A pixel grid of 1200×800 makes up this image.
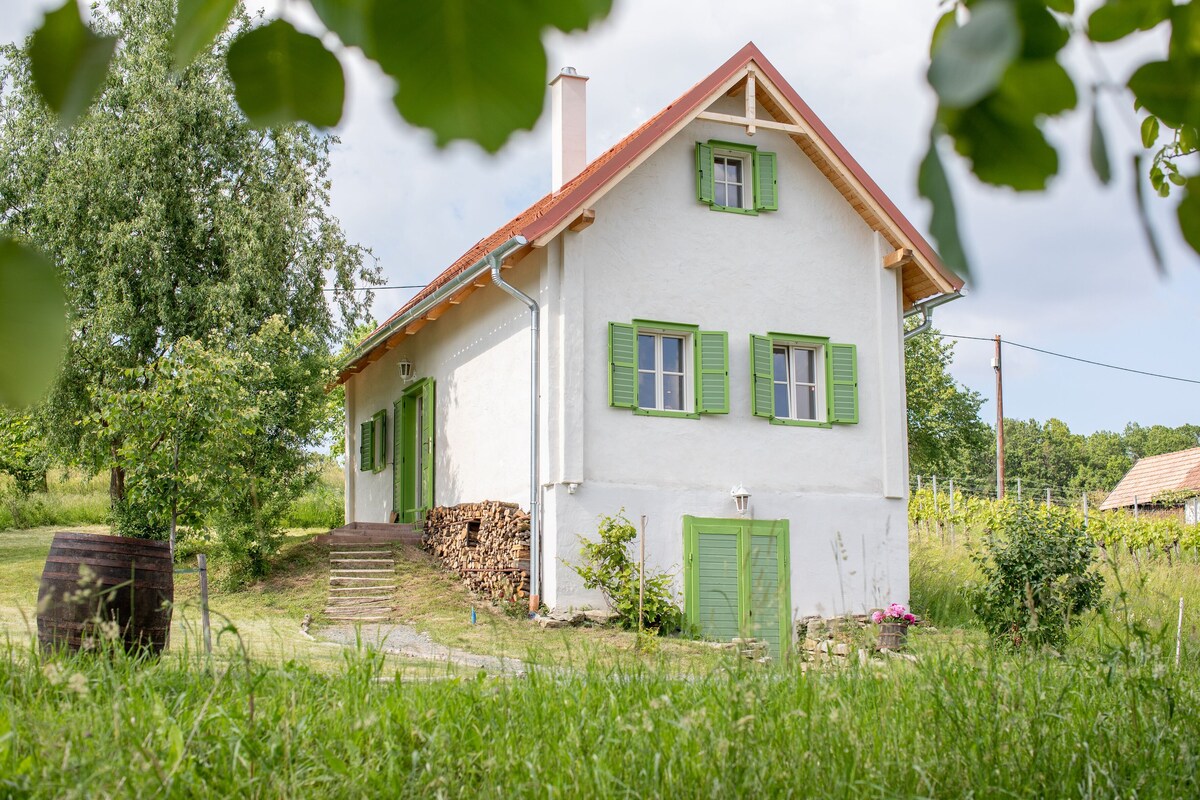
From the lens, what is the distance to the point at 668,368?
13.4 m

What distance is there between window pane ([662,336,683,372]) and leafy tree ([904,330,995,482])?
65.0 feet

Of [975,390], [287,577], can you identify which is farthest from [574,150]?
[975,390]

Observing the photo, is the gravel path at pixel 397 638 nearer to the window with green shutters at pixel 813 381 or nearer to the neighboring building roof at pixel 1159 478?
the window with green shutters at pixel 813 381

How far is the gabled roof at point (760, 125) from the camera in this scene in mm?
12484

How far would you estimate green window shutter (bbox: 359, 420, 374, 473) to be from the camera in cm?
1909

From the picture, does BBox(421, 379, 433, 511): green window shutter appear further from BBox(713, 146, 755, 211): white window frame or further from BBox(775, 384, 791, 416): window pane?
BBox(713, 146, 755, 211): white window frame

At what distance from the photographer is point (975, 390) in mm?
33969

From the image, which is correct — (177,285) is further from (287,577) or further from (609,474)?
(609,474)

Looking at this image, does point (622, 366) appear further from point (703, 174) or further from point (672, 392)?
point (703, 174)

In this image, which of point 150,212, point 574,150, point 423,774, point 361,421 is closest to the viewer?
Answer: point 423,774

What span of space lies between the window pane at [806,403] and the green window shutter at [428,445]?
5.16 metres

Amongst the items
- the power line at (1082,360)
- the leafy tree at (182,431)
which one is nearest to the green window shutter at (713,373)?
the leafy tree at (182,431)

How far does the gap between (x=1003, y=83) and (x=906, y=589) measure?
45.9 ft

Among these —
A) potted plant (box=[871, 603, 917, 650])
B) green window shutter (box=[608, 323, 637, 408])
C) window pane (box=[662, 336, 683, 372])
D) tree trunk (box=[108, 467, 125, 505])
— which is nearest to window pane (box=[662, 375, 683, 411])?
window pane (box=[662, 336, 683, 372])
